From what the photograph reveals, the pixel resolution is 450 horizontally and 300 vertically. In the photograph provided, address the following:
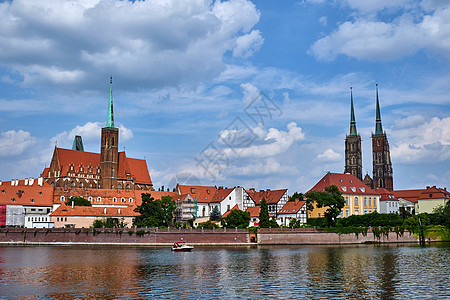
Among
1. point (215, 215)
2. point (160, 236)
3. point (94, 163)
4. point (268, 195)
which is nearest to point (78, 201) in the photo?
point (160, 236)

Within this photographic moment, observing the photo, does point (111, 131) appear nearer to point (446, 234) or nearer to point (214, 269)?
point (446, 234)

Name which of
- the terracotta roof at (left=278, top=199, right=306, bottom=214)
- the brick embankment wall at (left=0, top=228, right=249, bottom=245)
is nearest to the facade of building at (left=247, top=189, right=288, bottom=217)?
the terracotta roof at (left=278, top=199, right=306, bottom=214)

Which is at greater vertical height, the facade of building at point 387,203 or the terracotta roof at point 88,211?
the facade of building at point 387,203

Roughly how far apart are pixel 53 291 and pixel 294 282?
16.8m

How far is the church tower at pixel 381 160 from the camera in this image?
17450 centimetres

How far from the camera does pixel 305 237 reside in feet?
290

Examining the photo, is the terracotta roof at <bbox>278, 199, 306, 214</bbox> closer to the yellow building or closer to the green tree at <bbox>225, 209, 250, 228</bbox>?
the yellow building

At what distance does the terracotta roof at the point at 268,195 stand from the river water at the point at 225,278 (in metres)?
53.8

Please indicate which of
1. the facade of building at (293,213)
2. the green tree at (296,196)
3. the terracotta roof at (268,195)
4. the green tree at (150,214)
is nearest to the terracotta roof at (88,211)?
the green tree at (150,214)

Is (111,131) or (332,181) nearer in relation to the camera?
(332,181)

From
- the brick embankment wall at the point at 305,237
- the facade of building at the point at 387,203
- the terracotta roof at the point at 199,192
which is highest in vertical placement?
the terracotta roof at the point at 199,192

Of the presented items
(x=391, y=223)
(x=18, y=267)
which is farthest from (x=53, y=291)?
(x=391, y=223)

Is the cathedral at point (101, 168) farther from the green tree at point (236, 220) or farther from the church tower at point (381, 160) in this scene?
the church tower at point (381, 160)

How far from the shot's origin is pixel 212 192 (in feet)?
392
